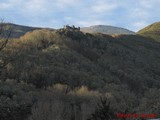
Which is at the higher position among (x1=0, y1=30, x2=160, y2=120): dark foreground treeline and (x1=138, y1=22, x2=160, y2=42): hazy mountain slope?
(x1=138, y1=22, x2=160, y2=42): hazy mountain slope

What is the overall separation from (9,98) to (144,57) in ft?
186

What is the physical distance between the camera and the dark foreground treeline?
2856cm

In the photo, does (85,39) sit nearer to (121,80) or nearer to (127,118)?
(121,80)

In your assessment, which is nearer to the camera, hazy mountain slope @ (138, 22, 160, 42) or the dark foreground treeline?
the dark foreground treeline

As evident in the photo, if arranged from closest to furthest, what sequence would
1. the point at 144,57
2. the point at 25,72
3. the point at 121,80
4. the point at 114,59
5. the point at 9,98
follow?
1. the point at 9,98
2. the point at 25,72
3. the point at 121,80
4. the point at 114,59
5. the point at 144,57

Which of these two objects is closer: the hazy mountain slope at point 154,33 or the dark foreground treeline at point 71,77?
the dark foreground treeline at point 71,77

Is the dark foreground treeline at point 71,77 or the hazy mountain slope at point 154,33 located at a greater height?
the hazy mountain slope at point 154,33

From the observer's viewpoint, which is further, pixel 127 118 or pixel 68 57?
pixel 68 57

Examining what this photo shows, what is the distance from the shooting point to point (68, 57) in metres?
62.7

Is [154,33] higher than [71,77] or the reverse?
higher

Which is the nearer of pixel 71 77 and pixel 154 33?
pixel 71 77

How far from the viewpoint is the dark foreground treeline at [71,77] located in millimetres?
28562

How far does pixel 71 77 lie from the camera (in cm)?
5062

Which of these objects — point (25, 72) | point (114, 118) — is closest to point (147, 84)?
point (25, 72)
